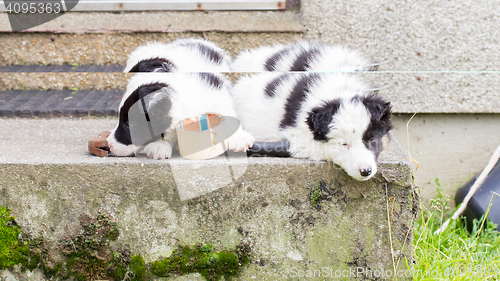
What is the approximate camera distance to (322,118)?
200 cm

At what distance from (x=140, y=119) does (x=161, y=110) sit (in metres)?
0.13

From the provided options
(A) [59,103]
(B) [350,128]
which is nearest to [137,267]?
(B) [350,128]

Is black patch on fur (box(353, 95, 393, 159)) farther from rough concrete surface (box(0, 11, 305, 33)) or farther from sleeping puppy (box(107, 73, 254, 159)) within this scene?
rough concrete surface (box(0, 11, 305, 33))

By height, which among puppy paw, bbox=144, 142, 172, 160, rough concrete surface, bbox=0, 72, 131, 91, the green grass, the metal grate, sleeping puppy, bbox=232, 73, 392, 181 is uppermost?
the metal grate

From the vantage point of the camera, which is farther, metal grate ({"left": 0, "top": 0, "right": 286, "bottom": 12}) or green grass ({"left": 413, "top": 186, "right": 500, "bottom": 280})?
metal grate ({"left": 0, "top": 0, "right": 286, "bottom": 12})

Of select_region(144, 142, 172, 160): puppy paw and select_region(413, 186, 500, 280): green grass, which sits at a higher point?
select_region(144, 142, 172, 160): puppy paw

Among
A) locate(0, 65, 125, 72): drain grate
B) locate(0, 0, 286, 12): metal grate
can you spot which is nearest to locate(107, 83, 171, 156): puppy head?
locate(0, 65, 125, 72): drain grate

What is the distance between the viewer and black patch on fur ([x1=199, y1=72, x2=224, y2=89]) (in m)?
2.27

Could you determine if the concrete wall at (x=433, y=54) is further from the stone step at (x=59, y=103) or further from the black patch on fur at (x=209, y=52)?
the stone step at (x=59, y=103)

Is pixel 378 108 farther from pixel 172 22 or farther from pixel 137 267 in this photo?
pixel 172 22

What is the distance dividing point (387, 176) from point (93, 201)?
1487mm

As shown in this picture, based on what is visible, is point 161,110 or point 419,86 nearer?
point 161,110

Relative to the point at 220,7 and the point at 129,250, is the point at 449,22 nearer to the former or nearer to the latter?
the point at 220,7

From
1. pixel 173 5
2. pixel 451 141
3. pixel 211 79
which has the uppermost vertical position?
pixel 173 5
